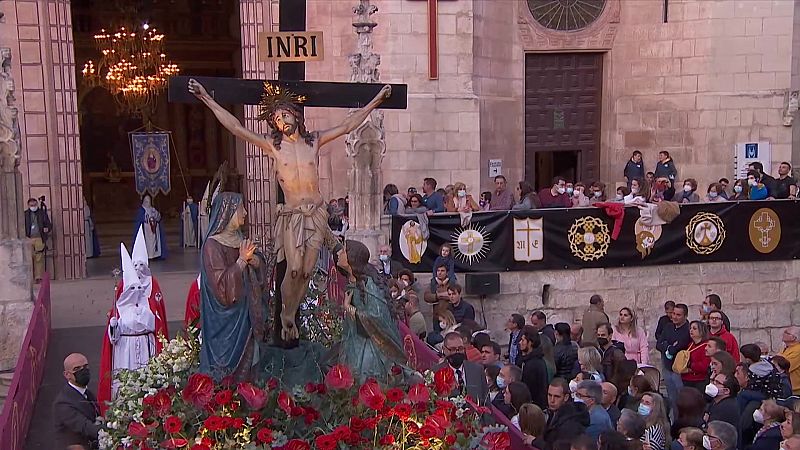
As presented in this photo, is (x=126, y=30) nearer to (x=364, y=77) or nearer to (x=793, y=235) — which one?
(x=364, y=77)

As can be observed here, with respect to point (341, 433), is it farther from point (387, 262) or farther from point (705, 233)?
point (705, 233)

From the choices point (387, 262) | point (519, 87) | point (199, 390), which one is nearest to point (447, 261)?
point (387, 262)

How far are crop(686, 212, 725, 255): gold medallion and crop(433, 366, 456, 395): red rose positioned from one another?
957 centimetres

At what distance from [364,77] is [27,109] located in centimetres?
670

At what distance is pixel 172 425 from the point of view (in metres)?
5.57

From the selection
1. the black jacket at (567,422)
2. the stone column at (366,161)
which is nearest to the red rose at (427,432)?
the black jacket at (567,422)

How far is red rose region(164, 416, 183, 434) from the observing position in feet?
18.2

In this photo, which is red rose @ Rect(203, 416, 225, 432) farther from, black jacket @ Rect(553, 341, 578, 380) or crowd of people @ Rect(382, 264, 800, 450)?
black jacket @ Rect(553, 341, 578, 380)

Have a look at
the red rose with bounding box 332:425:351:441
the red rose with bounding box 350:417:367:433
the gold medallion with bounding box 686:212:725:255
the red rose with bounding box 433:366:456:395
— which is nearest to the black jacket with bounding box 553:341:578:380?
the red rose with bounding box 433:366:456:395

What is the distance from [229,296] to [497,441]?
221 centimetres

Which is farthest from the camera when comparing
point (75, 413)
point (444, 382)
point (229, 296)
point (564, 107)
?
point (564, 107)

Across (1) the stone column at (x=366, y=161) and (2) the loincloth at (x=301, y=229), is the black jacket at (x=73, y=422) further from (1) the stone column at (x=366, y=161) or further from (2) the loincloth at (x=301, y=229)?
(1) the stone column at (x=366, y=161)

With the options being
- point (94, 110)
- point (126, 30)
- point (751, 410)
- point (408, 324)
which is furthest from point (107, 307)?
point (94, 110)

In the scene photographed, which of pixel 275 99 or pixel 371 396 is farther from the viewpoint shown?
pixel 275 99
